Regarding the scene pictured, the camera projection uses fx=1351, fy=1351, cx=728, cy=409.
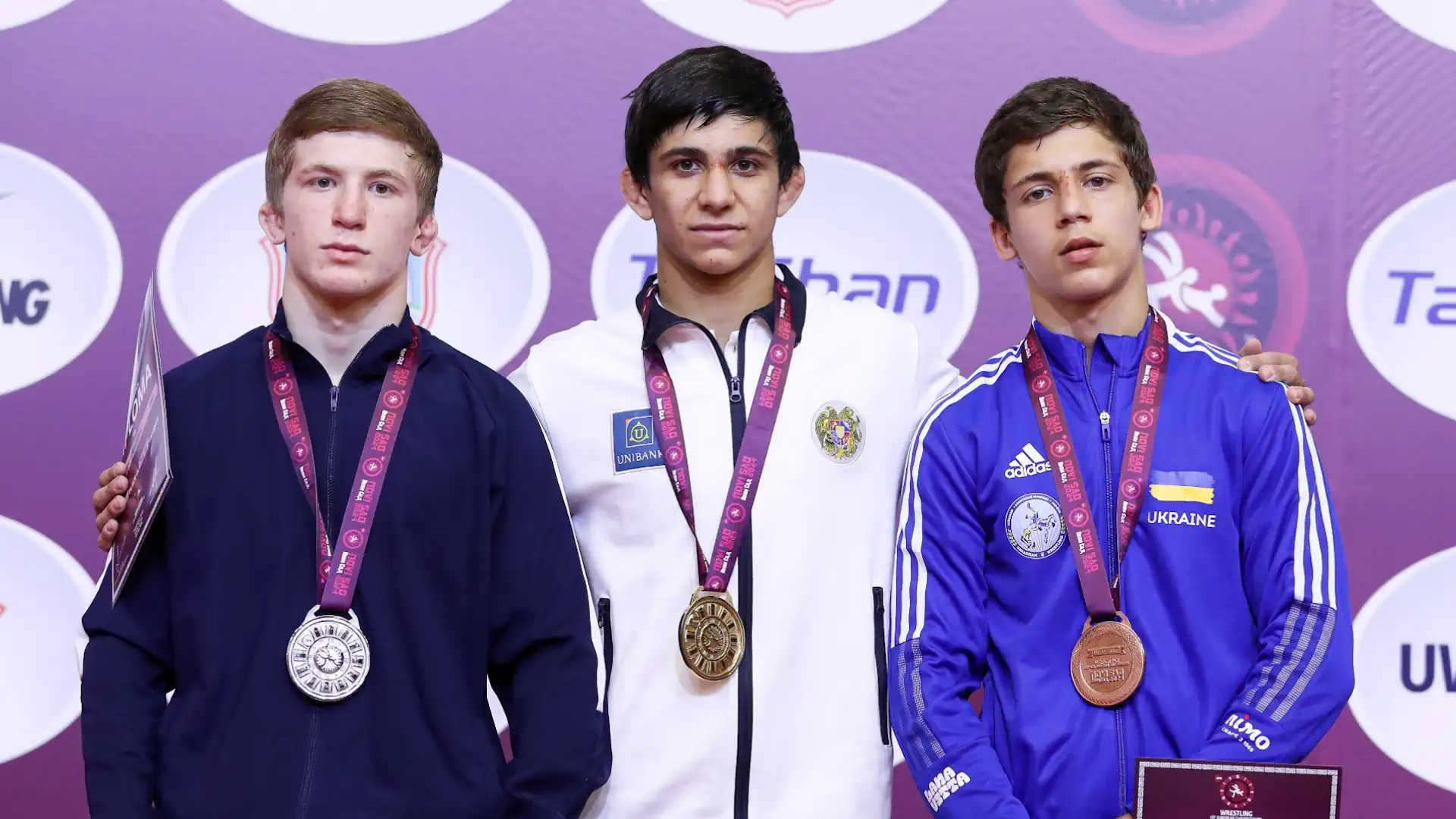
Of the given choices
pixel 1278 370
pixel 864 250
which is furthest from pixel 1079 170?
pixel 864 250

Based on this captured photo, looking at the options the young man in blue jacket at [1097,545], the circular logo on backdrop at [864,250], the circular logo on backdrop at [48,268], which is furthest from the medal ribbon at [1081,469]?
the circular logo on backdrop at [48,268]

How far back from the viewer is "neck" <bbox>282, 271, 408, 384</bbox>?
204 cm

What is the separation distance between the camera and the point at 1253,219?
3.00 metres

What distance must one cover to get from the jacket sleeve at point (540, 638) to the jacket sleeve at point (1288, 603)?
2.90ft

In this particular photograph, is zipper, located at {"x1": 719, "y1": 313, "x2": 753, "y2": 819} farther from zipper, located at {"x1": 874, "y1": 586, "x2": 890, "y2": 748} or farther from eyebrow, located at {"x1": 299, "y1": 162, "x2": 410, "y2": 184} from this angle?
eyebrow, located at {"x1": 299, "y1": 162, "x2": 410, "y2": 184}

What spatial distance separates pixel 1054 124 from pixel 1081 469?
22.2 inches

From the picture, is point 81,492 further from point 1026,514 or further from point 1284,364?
point 1284,364

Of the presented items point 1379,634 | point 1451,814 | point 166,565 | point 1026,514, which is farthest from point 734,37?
point 1451,814

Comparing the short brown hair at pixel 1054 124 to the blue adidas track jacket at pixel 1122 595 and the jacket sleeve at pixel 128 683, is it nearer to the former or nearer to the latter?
the blue adidas track jacket at pixel 1122 595

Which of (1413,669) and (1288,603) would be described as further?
(1413,669)

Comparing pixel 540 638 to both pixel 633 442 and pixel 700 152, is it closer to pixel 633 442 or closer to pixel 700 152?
pixel 633 442

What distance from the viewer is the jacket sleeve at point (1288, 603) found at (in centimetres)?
187

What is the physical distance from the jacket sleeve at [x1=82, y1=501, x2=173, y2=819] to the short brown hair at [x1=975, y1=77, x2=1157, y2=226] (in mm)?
1402

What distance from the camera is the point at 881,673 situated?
7.04ft
